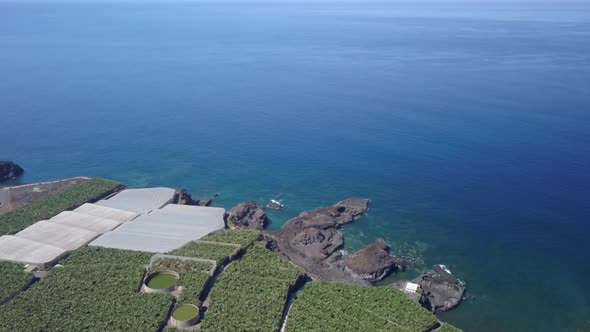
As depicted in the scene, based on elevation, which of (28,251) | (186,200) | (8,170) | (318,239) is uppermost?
(8,170)

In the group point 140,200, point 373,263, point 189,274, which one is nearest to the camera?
point 189,274

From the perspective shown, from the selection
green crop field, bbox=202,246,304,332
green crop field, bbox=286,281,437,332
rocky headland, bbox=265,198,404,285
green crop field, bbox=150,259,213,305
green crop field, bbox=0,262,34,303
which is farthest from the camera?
rocky headland, bbox=265,198,404,285

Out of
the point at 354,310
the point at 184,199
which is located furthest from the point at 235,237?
the point at 354,310

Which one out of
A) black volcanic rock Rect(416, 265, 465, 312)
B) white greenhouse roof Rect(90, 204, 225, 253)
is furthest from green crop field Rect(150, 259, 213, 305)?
black volcanic rock Rect(416, 265, 465, 312)

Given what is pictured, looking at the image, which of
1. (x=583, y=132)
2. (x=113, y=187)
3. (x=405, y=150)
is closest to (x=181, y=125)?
(x=113, y=187)

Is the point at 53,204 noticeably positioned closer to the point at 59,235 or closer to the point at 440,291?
the point at 59,235

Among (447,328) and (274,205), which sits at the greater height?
(274,205)

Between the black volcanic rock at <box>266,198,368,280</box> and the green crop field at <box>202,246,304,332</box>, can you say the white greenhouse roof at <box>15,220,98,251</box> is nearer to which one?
the green crop field at <box>202,246,304,332</box>

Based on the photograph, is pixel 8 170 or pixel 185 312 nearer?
pixel 185 312

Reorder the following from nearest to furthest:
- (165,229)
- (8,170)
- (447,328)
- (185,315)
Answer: (185,315)
(447,328)
(165,229)
(8,170)
